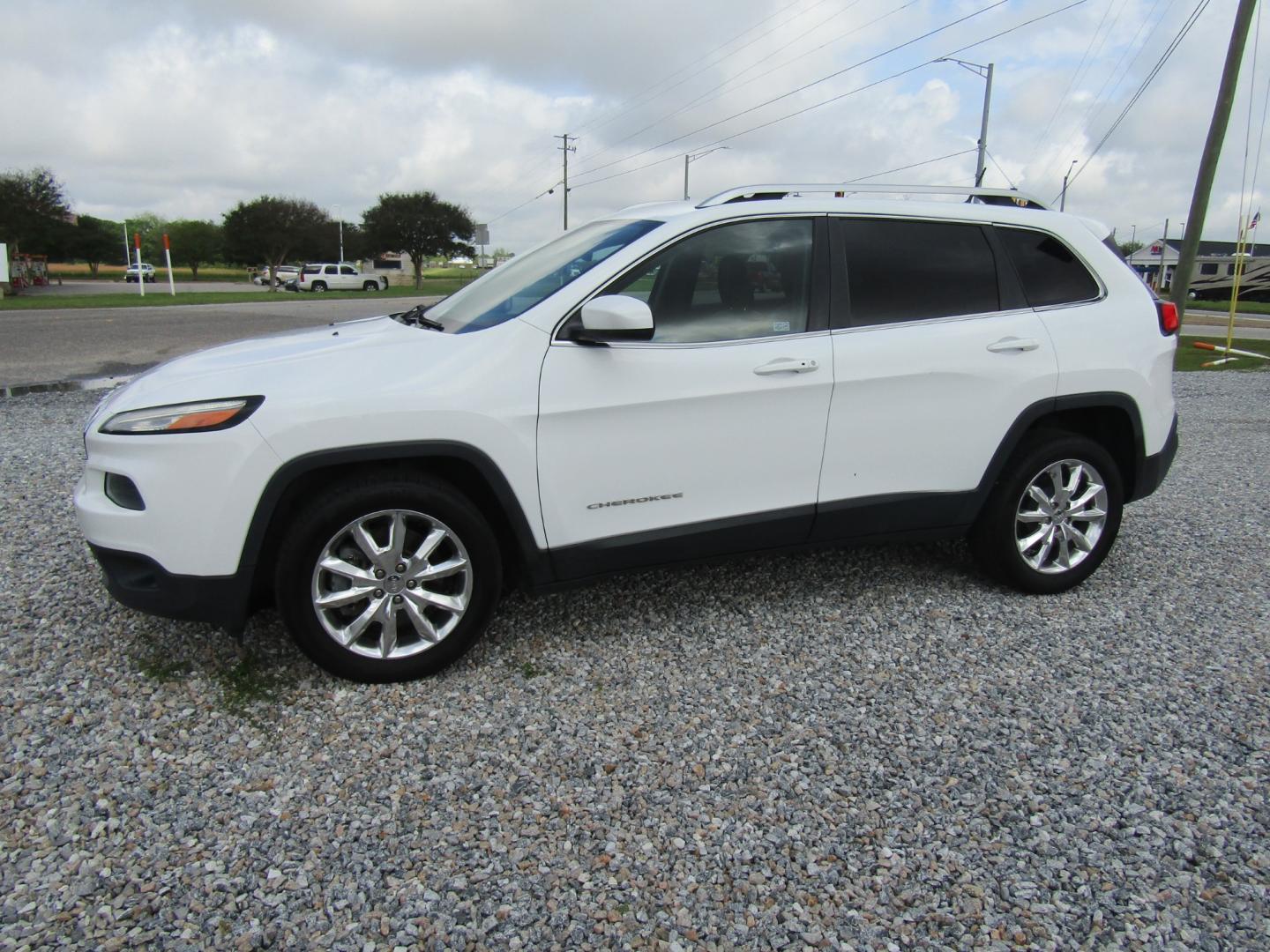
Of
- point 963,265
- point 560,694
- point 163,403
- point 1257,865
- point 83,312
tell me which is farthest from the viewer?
point 83,312

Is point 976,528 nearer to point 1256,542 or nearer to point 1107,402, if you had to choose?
point 1107,402

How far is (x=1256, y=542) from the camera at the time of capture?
4992 mm

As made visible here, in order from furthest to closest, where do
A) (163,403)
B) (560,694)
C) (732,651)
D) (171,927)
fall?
1. (732,651)
2. (560,694)
3. (163,403)
4. (171,927)

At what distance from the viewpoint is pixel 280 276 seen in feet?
194

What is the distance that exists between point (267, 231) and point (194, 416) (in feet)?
204

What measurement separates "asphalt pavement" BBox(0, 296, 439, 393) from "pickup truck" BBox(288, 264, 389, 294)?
73.1 feet

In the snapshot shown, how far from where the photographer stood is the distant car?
5673 centimetres

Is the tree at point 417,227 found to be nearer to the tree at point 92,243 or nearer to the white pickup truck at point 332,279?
the white pickup truck at point 332,279

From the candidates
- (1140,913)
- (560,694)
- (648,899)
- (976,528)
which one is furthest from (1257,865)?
(560,694)

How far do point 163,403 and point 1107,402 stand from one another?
3.94m

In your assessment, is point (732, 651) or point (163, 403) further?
point (732, 651)

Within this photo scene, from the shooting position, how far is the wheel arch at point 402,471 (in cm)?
290

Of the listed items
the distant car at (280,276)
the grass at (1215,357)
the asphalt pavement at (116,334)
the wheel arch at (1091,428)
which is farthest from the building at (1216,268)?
the distant car at (280,276)

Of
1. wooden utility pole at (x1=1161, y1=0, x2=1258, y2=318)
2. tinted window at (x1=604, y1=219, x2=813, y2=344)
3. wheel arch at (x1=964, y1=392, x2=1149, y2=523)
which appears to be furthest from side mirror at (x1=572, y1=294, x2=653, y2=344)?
wooden utility pole at (x1=1161, y1=0, x2=1258, y2=318)
